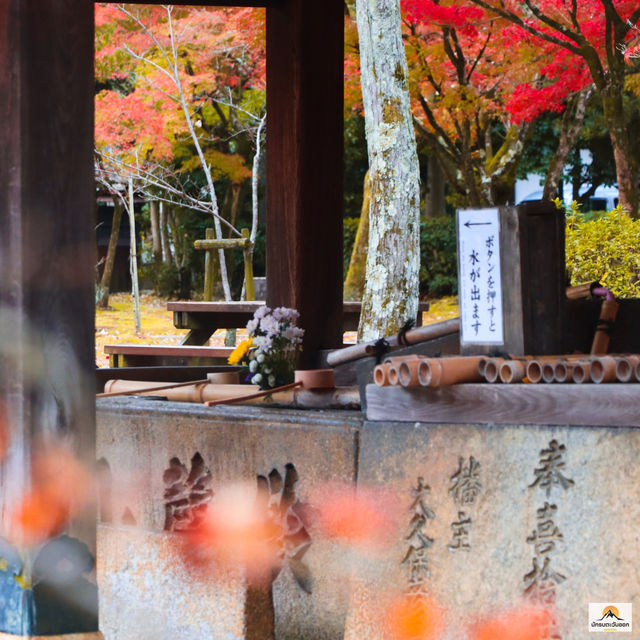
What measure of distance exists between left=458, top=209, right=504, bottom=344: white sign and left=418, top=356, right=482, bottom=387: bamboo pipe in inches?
9.0

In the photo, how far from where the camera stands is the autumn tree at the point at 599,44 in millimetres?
11672

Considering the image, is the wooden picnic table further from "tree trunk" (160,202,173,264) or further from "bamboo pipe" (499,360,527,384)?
"tree trunk" (160,202,173,264)

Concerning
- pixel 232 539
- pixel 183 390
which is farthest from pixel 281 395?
pixel 232 539

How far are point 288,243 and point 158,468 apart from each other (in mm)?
2058

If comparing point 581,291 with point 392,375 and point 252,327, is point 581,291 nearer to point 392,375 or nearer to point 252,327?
point 392,375

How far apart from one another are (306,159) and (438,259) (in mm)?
14666

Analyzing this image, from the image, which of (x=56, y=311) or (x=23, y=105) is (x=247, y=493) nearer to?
(x=56, y=311)

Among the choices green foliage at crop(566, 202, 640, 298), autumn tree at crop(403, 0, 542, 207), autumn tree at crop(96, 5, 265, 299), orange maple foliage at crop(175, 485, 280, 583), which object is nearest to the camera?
orange maple foliage at crop(175, 485, 280, 583)

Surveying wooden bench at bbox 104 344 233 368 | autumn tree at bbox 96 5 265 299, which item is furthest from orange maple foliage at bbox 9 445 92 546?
autumn tree at bbox 96 5 265 299

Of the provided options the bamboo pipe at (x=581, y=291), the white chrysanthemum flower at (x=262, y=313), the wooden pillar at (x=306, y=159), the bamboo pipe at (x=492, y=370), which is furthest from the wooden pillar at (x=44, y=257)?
the wooden pillar at (x=306, y=159)

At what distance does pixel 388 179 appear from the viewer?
8.64 m

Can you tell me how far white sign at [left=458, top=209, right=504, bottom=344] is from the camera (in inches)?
154

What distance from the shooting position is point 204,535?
14.2 feet

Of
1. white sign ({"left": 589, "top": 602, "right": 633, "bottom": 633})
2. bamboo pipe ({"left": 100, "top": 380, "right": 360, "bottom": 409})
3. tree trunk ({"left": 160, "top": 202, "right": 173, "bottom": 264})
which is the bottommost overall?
white sign ({"left": 589, "top": 602, "right": 633, "bottom": 633})
